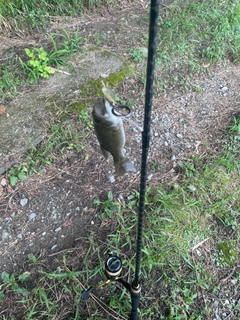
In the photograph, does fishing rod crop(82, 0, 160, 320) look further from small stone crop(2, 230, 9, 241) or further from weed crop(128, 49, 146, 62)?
weed crop(128, 49, 146, 62)

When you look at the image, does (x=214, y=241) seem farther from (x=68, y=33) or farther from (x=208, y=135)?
(x=68, y=33)

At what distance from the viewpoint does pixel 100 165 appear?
2564 mm

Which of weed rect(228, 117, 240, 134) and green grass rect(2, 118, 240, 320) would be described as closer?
green grass rect(2, 118, 240, 320)

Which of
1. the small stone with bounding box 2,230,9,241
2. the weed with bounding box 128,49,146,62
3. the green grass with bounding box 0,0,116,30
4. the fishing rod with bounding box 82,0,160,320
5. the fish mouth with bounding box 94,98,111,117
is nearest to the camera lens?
the fishing rod with bounding box 82,0,160,320

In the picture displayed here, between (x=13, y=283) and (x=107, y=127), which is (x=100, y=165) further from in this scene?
(x=107, y=127)

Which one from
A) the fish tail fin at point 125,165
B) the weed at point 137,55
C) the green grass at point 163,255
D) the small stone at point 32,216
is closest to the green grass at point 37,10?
the weed at point 137,55

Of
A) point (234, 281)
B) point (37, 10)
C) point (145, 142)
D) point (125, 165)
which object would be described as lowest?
point (234, 281)

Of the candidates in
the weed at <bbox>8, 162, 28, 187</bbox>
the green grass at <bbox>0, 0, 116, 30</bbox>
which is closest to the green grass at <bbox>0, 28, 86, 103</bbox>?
the green grass at <bbox>0, 0, 116, 30</bbox>

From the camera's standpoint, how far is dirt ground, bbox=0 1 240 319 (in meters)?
2.20

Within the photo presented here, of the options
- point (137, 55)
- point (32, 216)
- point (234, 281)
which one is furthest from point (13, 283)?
point (137, 55)

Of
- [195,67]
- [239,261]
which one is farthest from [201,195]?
[195,67]

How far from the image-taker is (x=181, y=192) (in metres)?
2.38

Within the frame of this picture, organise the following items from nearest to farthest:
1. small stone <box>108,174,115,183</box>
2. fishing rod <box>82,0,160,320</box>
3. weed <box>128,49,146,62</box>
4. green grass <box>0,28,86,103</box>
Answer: fishing rod <box>82,0,160,320</box>, small stone <box>108,174,115,183</box>, green grass <box>0,28,86,103</box>, weed <box>128,49,146,62</box>

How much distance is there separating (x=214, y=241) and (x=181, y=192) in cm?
41
